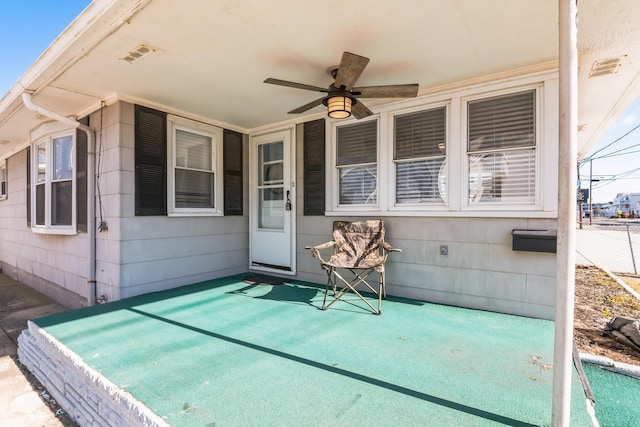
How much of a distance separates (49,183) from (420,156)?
5365 mm

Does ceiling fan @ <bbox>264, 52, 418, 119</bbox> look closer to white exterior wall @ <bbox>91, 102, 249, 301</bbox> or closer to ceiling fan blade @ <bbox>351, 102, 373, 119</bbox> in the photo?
ceiling fan blade @ <bbox>351, 102, 373, 119</bbox>

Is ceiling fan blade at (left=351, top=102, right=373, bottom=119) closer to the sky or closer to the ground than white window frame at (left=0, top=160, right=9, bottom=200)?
closer to the sky

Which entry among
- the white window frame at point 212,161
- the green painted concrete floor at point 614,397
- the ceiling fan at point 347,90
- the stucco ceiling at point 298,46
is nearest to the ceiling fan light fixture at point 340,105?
the ceiling fan at point 347,90

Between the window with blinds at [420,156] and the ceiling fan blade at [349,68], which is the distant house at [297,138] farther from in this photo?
the ceiling fan blade at [349,68]

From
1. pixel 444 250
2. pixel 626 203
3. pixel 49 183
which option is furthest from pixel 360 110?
pixel 626 203

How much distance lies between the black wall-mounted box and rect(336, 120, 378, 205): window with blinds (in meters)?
1.55

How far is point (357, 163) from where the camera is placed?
3988 millimetres

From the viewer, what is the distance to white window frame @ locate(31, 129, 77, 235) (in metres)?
4.25

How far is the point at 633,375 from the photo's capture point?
6.61 feet

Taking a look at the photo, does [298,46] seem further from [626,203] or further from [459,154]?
[626,203]

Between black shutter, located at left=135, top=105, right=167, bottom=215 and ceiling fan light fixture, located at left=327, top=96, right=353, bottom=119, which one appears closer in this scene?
ceiling fan light fixture, located at left=327, top=96, right=353, bottom=119

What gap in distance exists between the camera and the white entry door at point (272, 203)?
4.57 m

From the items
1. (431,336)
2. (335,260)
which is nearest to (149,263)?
(335,260)

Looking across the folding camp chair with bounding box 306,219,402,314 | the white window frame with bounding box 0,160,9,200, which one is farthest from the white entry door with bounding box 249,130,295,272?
the white window frame with bounding box 0,160,9,200
